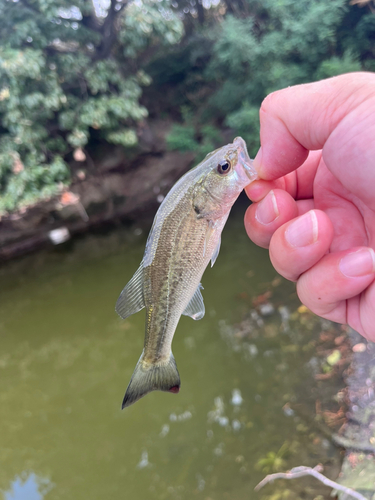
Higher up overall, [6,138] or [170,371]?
[6,138]

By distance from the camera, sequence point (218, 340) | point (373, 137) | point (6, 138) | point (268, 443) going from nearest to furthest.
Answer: point (373, 137)
point (268, 443)
point (218, 340)
point (6, 138)

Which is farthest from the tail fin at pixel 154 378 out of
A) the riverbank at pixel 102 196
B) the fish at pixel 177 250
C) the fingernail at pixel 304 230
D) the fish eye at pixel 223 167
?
the riverbank at pixel 102 196

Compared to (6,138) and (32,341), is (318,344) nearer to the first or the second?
(32,341)

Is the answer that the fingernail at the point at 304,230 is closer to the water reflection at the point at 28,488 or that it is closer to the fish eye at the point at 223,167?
the fish eye at the point at 223,167

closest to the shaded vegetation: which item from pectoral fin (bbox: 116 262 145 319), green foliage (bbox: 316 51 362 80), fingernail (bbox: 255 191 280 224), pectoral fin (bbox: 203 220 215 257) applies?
green foliage (bbox: 316 51 362 80)

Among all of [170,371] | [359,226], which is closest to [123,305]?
[170,371]

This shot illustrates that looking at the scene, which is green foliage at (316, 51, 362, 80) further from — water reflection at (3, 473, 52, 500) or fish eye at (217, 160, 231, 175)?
water reflection at (3, 473, 52, 500)
